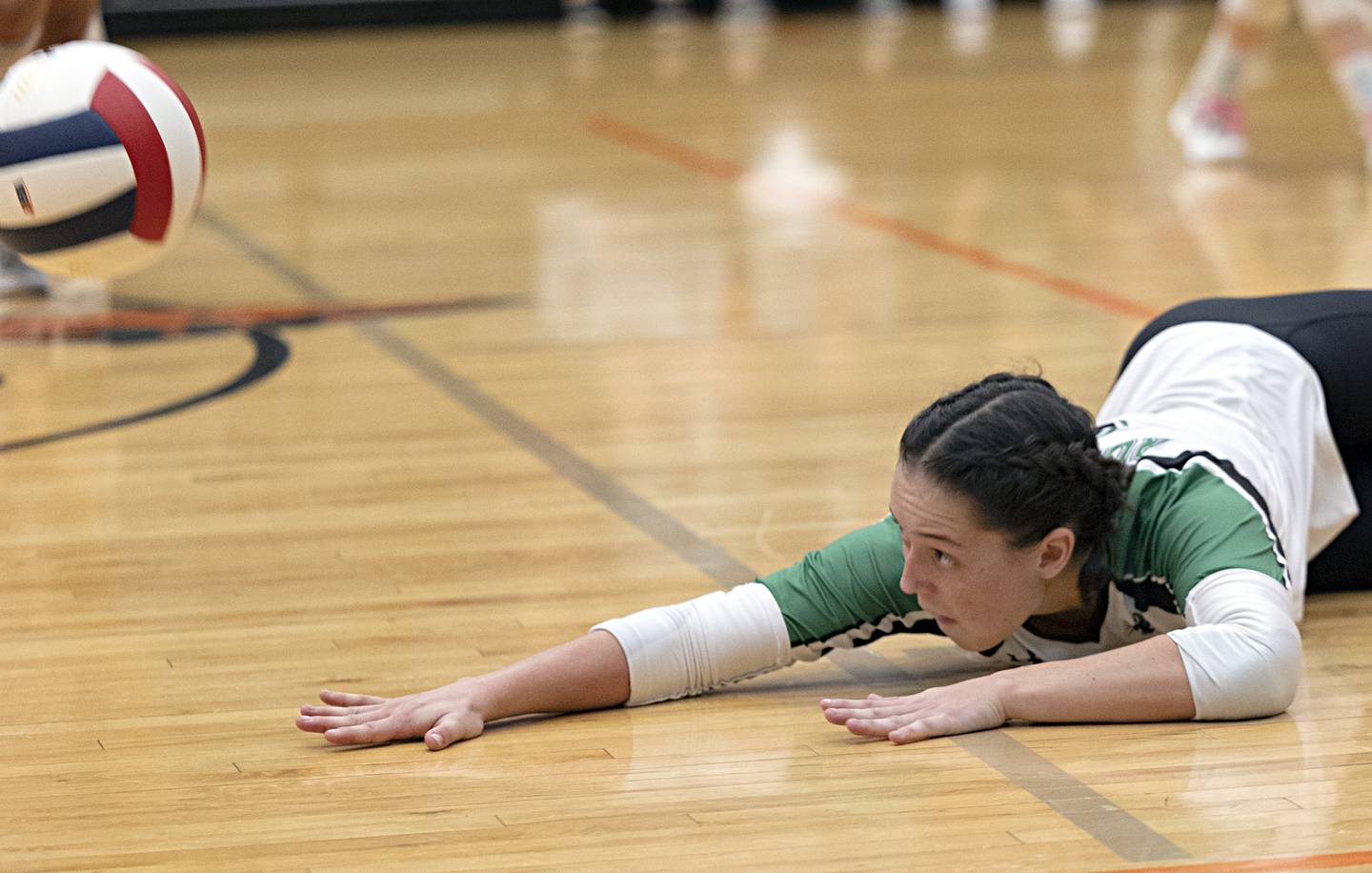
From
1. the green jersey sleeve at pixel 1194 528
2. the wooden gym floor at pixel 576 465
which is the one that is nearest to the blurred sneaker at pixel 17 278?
the wooden gym floor at pixel 576 465

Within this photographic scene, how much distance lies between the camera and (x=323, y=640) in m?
2.67

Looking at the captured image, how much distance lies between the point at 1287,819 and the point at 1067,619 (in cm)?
43

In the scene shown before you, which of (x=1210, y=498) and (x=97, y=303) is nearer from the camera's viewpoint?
(x=1210, y=498)

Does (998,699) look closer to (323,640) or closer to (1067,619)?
(1067,619)

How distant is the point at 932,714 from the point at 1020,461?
30 centimetres

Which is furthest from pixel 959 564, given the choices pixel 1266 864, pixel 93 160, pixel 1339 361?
pixel 93 160

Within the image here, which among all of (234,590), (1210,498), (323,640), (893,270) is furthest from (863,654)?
(893,270)

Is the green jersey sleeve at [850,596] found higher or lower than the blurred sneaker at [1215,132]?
higher

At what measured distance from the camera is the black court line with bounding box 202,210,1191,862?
1.96 metres

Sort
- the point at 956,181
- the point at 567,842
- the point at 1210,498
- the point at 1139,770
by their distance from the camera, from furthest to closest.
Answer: the point at 956,181 → the point at 1210,498 → the point at 1139,770 → the point at 567,842

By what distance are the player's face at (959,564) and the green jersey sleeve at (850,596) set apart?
8 centimetres

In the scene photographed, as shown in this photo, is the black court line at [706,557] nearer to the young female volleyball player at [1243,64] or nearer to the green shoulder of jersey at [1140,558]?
the green shoulder of jersey at [1140,558]

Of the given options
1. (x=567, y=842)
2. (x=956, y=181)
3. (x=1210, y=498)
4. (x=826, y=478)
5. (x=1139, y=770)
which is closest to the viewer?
(x=567, y=842)

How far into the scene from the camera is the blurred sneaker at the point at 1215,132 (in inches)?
283
